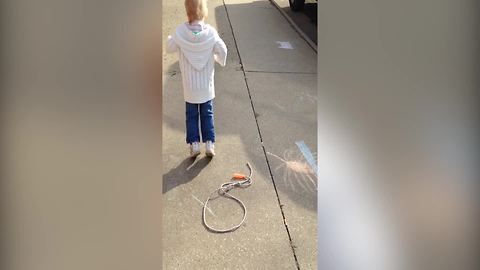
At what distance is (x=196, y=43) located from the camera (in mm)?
3219

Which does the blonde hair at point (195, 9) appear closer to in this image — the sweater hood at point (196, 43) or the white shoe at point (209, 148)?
the sweater hood at point (196, 43)

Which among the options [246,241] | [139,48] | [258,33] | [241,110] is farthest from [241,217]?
[258,33]

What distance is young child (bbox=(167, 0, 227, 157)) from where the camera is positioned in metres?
3.20

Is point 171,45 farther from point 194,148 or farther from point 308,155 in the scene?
point 308,155

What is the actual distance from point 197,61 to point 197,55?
4 cm

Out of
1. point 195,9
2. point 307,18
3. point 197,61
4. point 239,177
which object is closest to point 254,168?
point 239,177

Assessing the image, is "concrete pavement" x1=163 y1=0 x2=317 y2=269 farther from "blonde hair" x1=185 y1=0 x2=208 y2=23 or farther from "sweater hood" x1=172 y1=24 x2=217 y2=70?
"blonde hair" x1=185 y1=0 x2=208 y2=23

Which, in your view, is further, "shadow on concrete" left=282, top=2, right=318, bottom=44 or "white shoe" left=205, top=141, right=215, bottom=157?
"shadow on concrete" left=282, top=2, right=318, bottom=44

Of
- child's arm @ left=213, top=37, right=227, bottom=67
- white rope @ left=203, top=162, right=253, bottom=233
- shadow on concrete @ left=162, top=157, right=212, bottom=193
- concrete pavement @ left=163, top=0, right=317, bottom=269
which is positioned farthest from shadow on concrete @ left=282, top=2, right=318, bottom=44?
white rope @ left=203, top=162, right=253, bottom=233

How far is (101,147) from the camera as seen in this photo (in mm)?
1008

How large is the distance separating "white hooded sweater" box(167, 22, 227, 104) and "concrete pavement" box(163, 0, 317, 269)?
567mm

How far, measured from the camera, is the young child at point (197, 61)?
3.20 m

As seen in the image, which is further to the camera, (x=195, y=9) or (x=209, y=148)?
(x=209, y=148)

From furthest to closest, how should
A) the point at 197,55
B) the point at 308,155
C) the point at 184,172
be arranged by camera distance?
the point at 308,155, the point at 184,172, the point at 197,55
